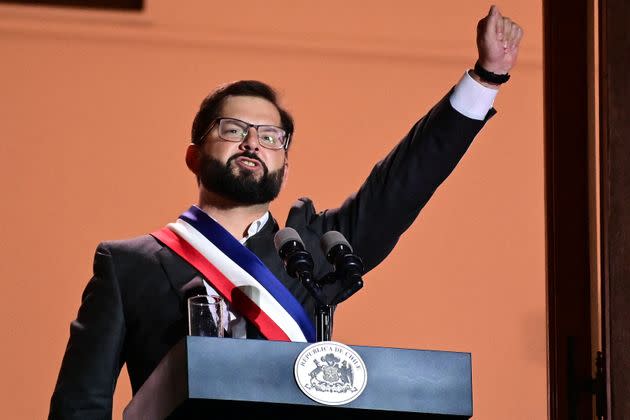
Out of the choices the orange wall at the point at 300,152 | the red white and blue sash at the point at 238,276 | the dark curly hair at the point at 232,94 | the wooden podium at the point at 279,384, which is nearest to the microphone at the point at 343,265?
the wooden podium at the point at 279,384

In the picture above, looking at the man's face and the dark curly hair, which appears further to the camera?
the dark curly hair

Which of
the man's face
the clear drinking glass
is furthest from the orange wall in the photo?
the clear drinking glass

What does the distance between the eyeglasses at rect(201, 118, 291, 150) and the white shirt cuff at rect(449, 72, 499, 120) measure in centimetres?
34

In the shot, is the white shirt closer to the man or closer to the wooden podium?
the man

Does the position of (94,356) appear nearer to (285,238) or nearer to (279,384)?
(285,238)

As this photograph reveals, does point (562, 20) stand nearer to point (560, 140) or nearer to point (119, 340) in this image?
point (560, 140)

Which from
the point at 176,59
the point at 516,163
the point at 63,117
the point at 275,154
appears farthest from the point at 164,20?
the point at 275,154

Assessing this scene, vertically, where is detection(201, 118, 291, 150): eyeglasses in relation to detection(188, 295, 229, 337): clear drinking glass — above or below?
above

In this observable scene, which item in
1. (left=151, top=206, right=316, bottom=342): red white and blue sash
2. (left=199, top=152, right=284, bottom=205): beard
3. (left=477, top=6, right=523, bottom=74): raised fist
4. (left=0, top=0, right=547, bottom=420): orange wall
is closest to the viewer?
(left=151, top=206, right=316, bottom=342): red white and blue sash

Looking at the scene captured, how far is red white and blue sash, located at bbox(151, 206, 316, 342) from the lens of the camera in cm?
265

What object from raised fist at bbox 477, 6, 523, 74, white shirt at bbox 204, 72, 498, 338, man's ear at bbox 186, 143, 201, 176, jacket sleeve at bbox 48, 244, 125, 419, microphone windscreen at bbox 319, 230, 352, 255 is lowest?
jacket sleeve at bbox 48, 244, 125, 419

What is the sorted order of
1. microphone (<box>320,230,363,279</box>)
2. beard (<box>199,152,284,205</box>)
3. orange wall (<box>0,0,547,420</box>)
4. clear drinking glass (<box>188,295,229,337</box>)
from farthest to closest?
orange wall (<box>0,0,547,420</box>) < beard (<box>199,152,284,205</box>) < clear drinking glass (<box>188,295,229,337</box>) < microphone (<box>320,230,363,279</box>)

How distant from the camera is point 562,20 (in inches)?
123

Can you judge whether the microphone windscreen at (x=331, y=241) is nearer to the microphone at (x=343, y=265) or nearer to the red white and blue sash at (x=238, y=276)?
the microphone at (x=343, y=265)
